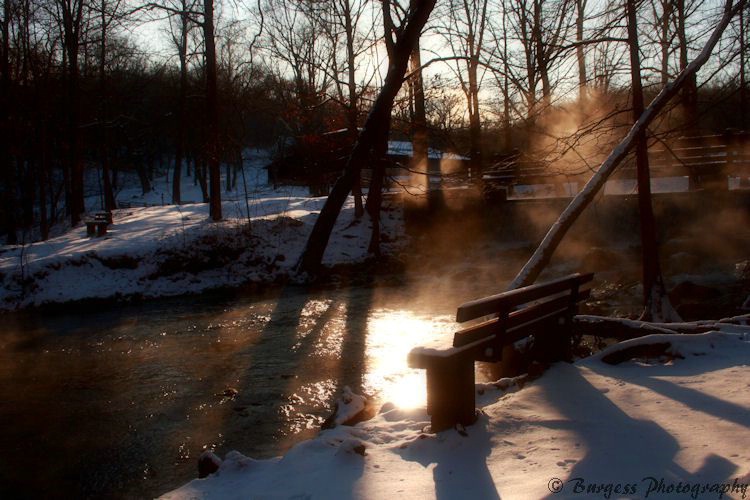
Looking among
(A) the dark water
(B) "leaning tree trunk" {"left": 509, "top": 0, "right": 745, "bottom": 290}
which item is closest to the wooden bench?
(A) the dark water

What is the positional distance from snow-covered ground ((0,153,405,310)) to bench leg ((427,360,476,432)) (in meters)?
15.1

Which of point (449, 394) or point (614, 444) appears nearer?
point (614, 444)

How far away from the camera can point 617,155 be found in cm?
991

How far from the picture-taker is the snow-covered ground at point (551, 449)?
423 cm

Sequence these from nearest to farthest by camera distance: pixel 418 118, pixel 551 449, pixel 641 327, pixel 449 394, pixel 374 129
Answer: pixel 551 449 → pixel 449 394 → pixel 641 327 → pixel 374 129 → pixel 418 118

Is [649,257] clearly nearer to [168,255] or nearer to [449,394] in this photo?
[449,394]

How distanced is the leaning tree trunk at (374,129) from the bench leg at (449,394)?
13.4 m

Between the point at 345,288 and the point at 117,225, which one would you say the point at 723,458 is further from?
the point at 117,225

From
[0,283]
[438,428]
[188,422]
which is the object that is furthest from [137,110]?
[438,428]

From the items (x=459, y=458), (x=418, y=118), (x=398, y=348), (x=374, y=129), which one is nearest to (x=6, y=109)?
(x=374, y=129)

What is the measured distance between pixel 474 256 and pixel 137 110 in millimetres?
39328

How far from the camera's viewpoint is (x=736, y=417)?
5.10 meters

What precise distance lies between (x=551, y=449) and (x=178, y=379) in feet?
23.2

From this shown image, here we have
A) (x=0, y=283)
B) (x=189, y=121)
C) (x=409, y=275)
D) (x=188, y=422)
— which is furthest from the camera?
(x=189, y=121)
